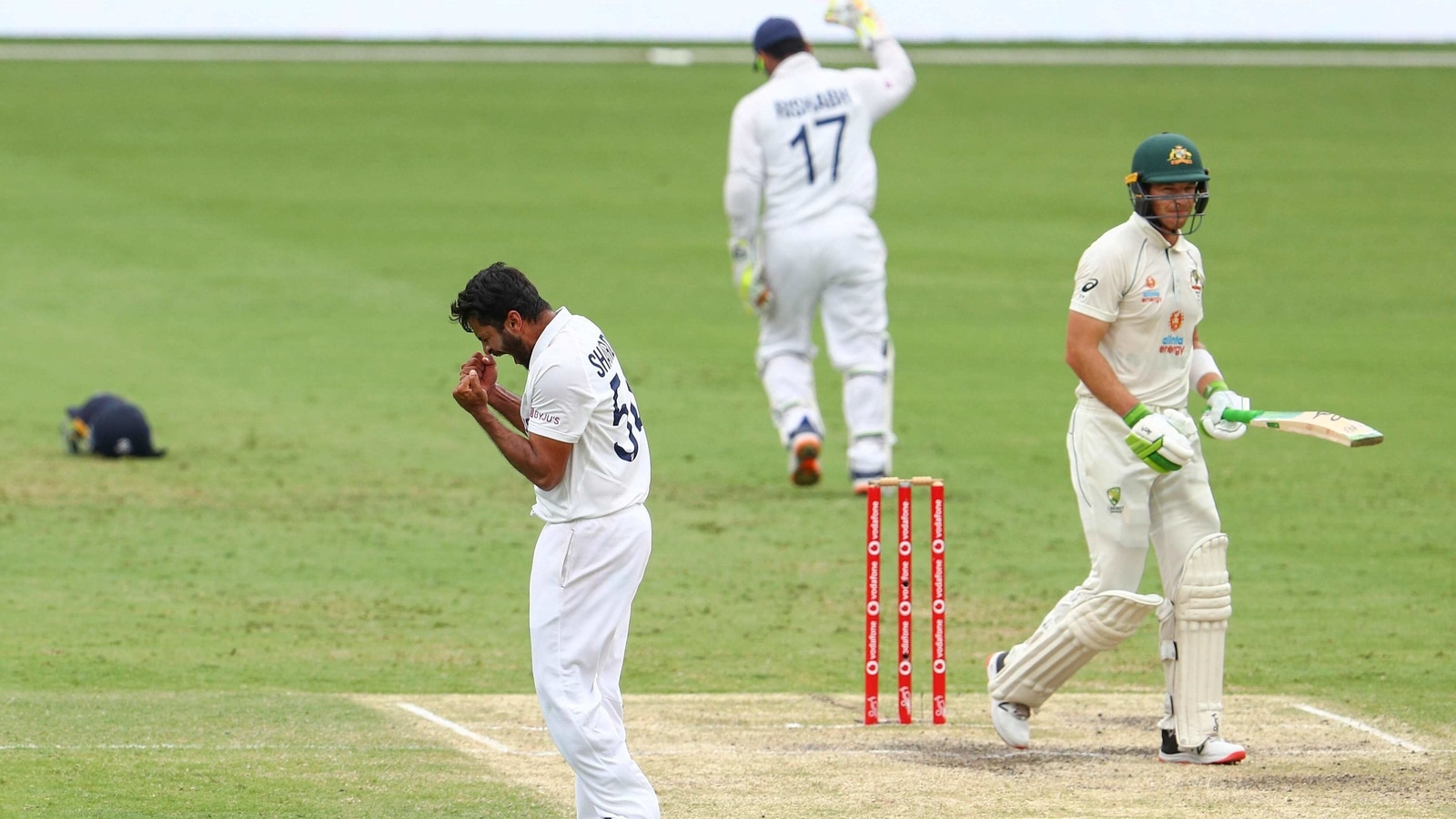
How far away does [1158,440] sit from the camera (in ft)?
23.1

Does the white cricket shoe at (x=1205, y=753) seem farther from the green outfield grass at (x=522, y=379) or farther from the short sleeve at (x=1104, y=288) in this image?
the short sleeve at (x=1104, y=288)

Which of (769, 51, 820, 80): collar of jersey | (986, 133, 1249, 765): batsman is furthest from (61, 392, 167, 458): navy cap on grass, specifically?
(986, 133, 1249, 765): batsman

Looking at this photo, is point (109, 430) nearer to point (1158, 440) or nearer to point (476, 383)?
point (476, 383)

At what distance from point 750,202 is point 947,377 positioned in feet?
17.3

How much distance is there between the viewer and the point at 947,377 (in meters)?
17.8

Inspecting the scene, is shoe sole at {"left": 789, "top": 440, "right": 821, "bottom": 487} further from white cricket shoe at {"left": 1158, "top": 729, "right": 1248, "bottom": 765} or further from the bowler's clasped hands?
the bowler's clasped hands

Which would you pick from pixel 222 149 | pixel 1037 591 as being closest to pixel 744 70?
pixel 222 149

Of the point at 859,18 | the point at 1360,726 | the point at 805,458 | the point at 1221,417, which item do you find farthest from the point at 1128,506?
the point at 859,18

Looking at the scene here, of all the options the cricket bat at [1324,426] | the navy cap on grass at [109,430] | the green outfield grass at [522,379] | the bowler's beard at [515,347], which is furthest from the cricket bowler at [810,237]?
the bowler's beard at [515,347]

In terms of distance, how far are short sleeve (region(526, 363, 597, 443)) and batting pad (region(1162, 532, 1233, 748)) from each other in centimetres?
252

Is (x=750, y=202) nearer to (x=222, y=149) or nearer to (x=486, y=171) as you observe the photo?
(x=486, y=171)

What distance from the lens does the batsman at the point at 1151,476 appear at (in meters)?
7.33

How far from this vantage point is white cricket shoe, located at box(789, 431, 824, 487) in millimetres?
12828

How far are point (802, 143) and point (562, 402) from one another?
707 cm
